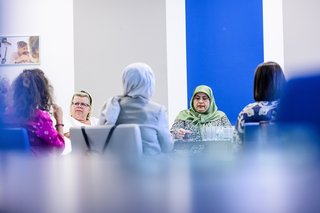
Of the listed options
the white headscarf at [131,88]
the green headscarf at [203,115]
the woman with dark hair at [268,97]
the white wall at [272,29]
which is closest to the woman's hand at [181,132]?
the green headscarf at [203,115]

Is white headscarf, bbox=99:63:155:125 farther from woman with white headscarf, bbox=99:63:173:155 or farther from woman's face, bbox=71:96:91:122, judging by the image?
woman's face, bbox=71:96:91:122

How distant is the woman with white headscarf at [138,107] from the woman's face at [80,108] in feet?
2.59

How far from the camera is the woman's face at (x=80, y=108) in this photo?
7.49 ft

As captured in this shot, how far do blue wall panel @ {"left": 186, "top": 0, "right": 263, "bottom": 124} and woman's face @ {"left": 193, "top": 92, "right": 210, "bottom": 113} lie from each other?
23.1 inches

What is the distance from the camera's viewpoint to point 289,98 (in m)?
0.26

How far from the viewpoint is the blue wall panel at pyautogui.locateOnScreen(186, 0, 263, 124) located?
2965 mm

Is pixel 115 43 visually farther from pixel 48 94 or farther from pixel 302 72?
pixel 302 72

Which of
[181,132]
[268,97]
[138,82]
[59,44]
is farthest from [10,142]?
[59,44]

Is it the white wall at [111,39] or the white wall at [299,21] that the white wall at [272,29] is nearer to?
the white wall at [299,21]

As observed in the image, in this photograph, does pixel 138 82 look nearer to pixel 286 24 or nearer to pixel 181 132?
pixel 181 132

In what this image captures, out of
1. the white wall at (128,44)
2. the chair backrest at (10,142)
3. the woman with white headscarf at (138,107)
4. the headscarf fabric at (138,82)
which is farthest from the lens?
the white wall at (128,44)

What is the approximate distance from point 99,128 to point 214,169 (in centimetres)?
96

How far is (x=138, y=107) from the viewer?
1.37 m

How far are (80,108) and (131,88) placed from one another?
904 millimetres
